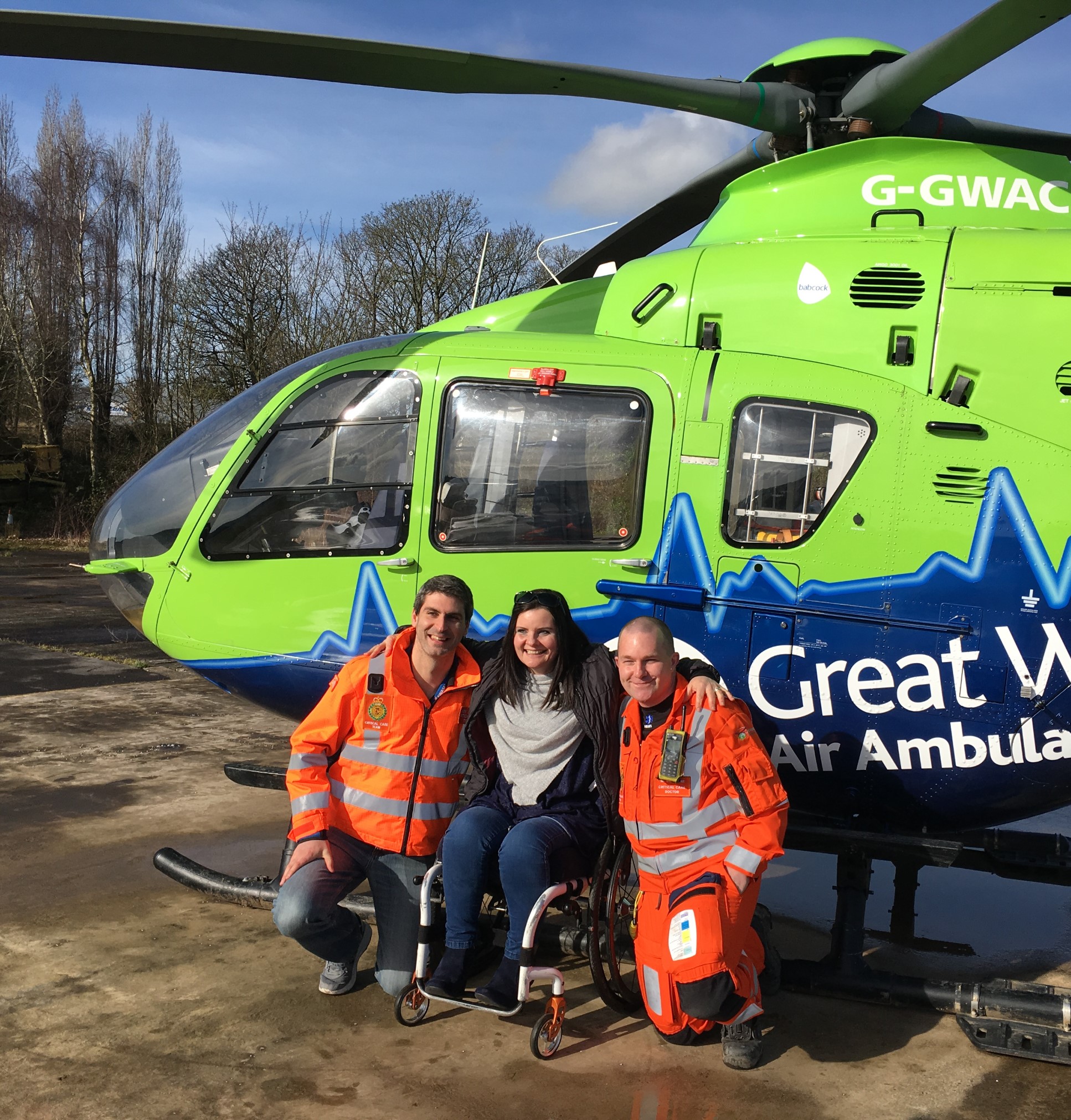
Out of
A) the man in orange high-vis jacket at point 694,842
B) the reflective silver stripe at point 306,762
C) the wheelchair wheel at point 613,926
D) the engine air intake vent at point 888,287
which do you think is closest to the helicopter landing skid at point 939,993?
the man in orange high-vis jacket at point 694,842

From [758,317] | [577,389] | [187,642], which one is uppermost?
[758,317]

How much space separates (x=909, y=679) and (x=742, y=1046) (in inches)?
52.6

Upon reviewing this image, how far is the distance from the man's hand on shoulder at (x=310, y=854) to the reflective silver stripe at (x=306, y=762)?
0.79ft

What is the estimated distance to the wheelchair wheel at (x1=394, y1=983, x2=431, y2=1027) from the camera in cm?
326

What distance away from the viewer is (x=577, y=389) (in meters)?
3.89

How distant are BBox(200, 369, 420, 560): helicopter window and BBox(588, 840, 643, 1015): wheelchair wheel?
1475mm

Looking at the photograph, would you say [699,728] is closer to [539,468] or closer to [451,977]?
[451,977]

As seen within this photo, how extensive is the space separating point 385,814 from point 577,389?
68.0 inches

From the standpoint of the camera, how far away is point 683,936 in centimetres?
299

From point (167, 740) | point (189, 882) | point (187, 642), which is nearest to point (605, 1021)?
point (189, 882)

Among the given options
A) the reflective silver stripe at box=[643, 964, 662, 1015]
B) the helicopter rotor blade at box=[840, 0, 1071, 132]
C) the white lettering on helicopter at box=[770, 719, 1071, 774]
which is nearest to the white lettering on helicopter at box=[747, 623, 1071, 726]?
the white lettering on helicopter at box=[770, 719, 1071, 774]

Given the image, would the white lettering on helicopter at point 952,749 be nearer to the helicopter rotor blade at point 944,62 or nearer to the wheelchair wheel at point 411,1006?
the wheelchair wheel at point 411,1006

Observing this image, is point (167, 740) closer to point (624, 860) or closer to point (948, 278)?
point (624, 860)

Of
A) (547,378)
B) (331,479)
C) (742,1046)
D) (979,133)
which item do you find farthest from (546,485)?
(979,133)
